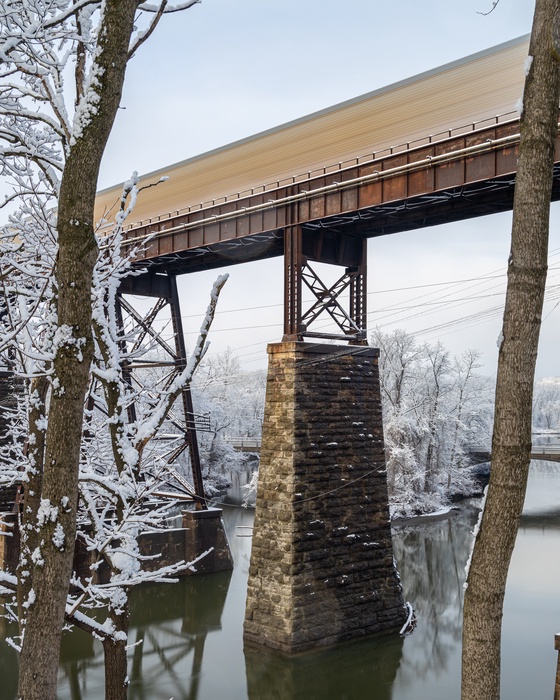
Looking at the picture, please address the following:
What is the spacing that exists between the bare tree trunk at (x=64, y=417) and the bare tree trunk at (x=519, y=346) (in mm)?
2063

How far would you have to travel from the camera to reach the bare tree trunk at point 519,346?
383 cm

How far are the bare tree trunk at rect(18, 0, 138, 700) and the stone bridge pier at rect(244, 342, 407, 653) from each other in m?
9.24

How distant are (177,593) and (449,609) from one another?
21.8 feet

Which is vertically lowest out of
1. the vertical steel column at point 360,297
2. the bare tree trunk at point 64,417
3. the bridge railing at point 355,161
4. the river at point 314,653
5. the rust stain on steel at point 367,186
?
the river at point 314,653

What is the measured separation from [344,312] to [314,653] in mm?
5957

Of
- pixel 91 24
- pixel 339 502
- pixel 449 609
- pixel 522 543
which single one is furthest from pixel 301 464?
pixel 522 543

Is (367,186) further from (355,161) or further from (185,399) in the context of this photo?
(185,399)

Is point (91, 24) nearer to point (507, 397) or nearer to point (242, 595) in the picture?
point (507, 397)

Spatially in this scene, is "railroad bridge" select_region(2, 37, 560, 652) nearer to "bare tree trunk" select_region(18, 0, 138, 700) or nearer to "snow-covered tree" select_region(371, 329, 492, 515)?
"bare tree trunk" select_region(18, 0, 138, 700)

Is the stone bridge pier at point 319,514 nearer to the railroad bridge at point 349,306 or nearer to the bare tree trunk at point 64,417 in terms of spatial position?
the railroad bridge at point 349,306

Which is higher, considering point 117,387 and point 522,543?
point 117,387

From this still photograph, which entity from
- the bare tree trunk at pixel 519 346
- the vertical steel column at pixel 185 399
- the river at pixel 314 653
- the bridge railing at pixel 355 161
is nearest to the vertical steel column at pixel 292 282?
the bridge railing at pixel 355 161

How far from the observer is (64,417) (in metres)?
3.88

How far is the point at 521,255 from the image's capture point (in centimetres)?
384
